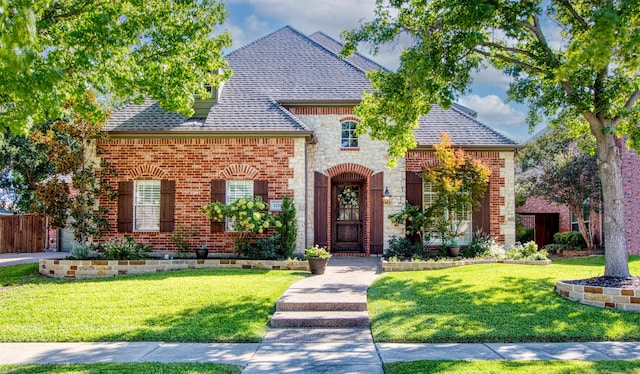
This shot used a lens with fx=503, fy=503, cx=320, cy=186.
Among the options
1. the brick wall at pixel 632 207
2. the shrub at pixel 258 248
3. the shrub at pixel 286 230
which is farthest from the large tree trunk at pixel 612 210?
the brick wall at pixel 632 207

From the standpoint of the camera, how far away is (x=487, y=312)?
26.3 ft

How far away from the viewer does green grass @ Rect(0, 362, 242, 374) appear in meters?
5.43

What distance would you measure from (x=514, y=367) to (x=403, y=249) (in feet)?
30.8

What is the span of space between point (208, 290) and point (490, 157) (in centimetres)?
1028

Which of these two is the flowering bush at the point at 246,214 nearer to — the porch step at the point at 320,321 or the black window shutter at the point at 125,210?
the black window shutter at the point at 125,210

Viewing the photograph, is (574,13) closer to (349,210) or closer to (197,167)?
(349,210)

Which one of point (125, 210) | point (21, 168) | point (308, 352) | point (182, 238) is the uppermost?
point (21, 168)

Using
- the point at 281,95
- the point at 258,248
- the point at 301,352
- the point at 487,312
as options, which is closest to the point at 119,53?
the point at 258,248

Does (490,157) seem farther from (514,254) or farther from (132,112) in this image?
(132,112)

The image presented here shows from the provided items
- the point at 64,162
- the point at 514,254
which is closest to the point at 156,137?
the point at 64,162

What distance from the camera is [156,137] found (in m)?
14.5

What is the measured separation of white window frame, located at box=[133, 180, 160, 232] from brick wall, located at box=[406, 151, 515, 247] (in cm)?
774

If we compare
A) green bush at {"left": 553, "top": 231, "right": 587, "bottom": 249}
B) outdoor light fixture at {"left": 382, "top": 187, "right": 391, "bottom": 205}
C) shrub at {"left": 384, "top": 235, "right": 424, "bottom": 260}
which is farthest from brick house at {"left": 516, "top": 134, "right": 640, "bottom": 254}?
outdoor light fixture at {"left": 382, "top": 187, "right": 391, "bottom": 205}

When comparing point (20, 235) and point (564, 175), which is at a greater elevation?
point (564, 175)
